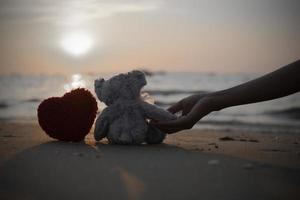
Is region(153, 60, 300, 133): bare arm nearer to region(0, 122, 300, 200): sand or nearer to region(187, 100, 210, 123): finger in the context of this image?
region(187, 100, 210, 123): finger

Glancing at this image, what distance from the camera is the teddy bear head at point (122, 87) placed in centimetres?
390

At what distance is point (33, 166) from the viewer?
3041mm

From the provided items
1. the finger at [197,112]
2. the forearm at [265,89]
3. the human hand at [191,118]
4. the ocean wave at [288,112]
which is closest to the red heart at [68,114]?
the human hand at [191,118]

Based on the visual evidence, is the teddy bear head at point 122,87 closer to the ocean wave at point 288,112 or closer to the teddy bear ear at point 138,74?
the teddy bear ear at point 138,74

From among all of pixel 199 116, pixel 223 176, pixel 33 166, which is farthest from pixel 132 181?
pixel 199 116

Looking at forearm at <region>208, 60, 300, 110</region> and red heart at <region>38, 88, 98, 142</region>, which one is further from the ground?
forearm at <region>208, 60, 300, 110</region>

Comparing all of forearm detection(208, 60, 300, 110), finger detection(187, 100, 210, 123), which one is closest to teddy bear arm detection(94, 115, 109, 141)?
finger detection(187, 100, 210, 123)

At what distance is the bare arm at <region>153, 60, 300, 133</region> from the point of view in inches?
128

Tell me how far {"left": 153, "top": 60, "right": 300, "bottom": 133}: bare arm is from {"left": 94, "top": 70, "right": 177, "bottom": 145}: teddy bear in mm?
199

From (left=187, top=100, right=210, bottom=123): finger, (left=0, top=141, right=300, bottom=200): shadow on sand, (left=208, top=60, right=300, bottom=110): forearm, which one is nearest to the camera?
(left=0, top=141, right=300, bottom=200): shadow on sand

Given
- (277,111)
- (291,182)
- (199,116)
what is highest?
(199,116)

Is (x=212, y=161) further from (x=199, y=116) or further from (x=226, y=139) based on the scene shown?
(x=226, y=139)

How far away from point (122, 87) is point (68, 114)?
568 millimetres

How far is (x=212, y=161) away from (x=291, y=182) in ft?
2.12
